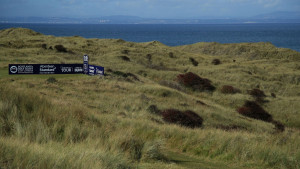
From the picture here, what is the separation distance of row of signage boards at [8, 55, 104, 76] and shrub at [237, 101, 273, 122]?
13948mm

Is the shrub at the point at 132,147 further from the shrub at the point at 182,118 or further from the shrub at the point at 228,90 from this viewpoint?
the shrub at the point at 228,90

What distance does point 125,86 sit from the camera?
2928 centimetres

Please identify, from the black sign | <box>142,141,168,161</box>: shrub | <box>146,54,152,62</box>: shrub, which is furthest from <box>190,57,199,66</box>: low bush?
<box>142,141,168,161</box>: shrub

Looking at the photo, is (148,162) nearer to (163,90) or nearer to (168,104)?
(168,104)

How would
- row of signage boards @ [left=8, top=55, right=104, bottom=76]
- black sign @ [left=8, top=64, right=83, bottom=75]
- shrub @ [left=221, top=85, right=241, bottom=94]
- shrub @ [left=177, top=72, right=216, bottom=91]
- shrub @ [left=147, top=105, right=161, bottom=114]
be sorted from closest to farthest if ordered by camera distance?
shrub @ [left=147, top=105, right=161, bottom=114]
black sign @ [left=8, top=64, right=83, bottom=75]
row of signage boards @ [left=8, top=55, right=104, bottom=76]
shrub @ [left=221, top=85, right=241, bottom=94]
shrub @ [left=177, top=72, right=216, bottom=91]

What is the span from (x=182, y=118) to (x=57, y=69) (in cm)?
1454

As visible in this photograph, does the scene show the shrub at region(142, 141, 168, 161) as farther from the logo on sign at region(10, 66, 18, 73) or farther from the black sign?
the logo on sign at region(10, 66, 18, 73)

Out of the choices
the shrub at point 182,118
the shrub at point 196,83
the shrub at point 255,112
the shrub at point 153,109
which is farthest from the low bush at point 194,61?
the shrub at point 182,118

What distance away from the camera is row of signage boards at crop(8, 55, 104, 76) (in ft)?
92.6

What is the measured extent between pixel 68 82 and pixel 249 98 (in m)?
20.4

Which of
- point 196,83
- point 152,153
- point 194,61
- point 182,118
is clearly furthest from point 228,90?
point 152,153

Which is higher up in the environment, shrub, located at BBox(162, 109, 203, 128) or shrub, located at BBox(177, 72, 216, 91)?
shrub, located at BBox(162, 109, 203, 128)

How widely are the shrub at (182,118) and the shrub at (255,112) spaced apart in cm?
1067

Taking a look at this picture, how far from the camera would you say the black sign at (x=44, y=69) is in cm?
2790
